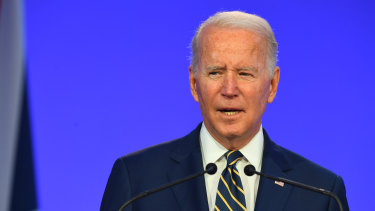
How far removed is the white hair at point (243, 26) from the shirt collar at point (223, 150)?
25cm

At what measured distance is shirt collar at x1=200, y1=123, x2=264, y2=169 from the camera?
174cm

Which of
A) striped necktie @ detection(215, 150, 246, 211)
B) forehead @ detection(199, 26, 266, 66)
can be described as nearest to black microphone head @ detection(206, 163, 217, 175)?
striped necktie @ detection(215, 150, 246, 211)

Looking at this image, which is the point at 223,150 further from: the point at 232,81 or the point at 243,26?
the point at 243,26

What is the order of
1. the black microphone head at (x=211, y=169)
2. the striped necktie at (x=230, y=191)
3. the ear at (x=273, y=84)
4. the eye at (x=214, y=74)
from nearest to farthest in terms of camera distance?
the black microphone head at (x=211, y=169) → the striped necktie at (x=230, y=191) → the eye at (x=214, y=74) → the ear at (x=273, y=84)

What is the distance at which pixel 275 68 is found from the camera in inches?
71.9

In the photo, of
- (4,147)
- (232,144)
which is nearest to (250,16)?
(232,144)

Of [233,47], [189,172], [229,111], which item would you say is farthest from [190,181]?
[233,47]

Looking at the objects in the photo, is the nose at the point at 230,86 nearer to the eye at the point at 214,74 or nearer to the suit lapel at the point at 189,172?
the eye at the point at 214,74

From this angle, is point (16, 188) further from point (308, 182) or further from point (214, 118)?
point (308, 182)

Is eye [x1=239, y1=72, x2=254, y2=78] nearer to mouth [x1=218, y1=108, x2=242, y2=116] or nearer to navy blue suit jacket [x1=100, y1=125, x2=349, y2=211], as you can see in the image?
mouth [x1=218, y1=108, x2=242, y2=116]

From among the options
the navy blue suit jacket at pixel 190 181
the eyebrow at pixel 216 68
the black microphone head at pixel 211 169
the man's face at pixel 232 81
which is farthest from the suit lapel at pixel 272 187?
the eyebrow at pixel 216 68

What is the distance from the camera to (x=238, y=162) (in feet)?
5.66

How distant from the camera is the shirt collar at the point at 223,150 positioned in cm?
174

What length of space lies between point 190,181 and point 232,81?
0.36m
